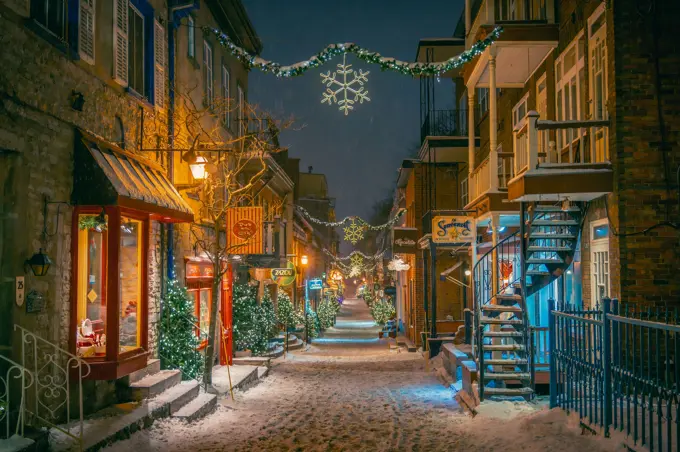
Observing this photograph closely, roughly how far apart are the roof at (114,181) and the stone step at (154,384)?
2.93 meters

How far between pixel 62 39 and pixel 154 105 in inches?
150

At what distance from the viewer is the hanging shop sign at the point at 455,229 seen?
18656 mm

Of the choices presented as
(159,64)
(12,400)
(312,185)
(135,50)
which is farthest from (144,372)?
(312,185)

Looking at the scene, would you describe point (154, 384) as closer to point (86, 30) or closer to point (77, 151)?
point (77, 151)

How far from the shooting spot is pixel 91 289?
11.1 metres

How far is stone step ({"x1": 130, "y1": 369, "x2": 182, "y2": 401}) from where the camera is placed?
11031 mm

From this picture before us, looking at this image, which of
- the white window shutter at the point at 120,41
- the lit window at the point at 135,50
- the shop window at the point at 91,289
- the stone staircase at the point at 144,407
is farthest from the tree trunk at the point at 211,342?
the white window shutter at the point at 120,41

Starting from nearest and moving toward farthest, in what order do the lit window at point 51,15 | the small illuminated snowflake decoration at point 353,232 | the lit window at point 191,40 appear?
the lit window at point 51,15 < the lit window at point 191,40 < the small illuminated snowflake decoration at point 353,232

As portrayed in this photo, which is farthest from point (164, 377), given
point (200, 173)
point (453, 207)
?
point (453, 207)

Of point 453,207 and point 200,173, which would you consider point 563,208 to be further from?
point 453,207

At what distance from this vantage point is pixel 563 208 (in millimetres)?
12742

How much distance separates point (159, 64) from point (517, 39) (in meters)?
7.65

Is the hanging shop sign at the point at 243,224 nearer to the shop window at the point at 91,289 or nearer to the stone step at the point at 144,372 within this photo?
the stone step at the point at 144,372

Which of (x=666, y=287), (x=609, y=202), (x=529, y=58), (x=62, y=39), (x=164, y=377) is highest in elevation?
(x=529, y=58)
